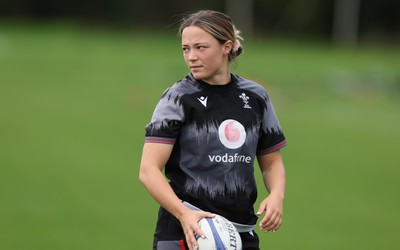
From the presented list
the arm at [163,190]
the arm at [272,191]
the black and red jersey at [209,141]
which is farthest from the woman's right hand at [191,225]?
the arm at [272,191]

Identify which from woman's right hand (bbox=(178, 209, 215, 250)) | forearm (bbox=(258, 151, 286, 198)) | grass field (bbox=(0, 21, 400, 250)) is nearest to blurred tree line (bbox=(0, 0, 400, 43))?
grass field (bbox=(0, 21, 400, 250))

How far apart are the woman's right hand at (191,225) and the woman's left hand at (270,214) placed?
0.38m

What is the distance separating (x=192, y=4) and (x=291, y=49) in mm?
13912

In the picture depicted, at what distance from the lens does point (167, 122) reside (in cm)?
439

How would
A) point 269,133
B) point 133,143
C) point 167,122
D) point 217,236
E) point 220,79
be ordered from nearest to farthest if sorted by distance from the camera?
point 217,236 < point 167,122 < point 220,79 < point 269,133 < point 133,143

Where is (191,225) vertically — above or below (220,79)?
below

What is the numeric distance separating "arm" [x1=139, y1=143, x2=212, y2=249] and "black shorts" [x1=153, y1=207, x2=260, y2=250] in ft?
0.99

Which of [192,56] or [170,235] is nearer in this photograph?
[192,56]

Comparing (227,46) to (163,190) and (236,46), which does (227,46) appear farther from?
(163,190)

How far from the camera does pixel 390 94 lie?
28.0 meters

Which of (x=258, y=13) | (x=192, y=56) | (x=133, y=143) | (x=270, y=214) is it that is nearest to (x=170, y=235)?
(x=270, y=214)

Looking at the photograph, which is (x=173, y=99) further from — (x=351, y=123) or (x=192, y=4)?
(x=192, y=4)

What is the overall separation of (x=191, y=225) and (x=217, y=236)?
15 centimetres

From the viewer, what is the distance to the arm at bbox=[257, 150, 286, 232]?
14.6 feet
